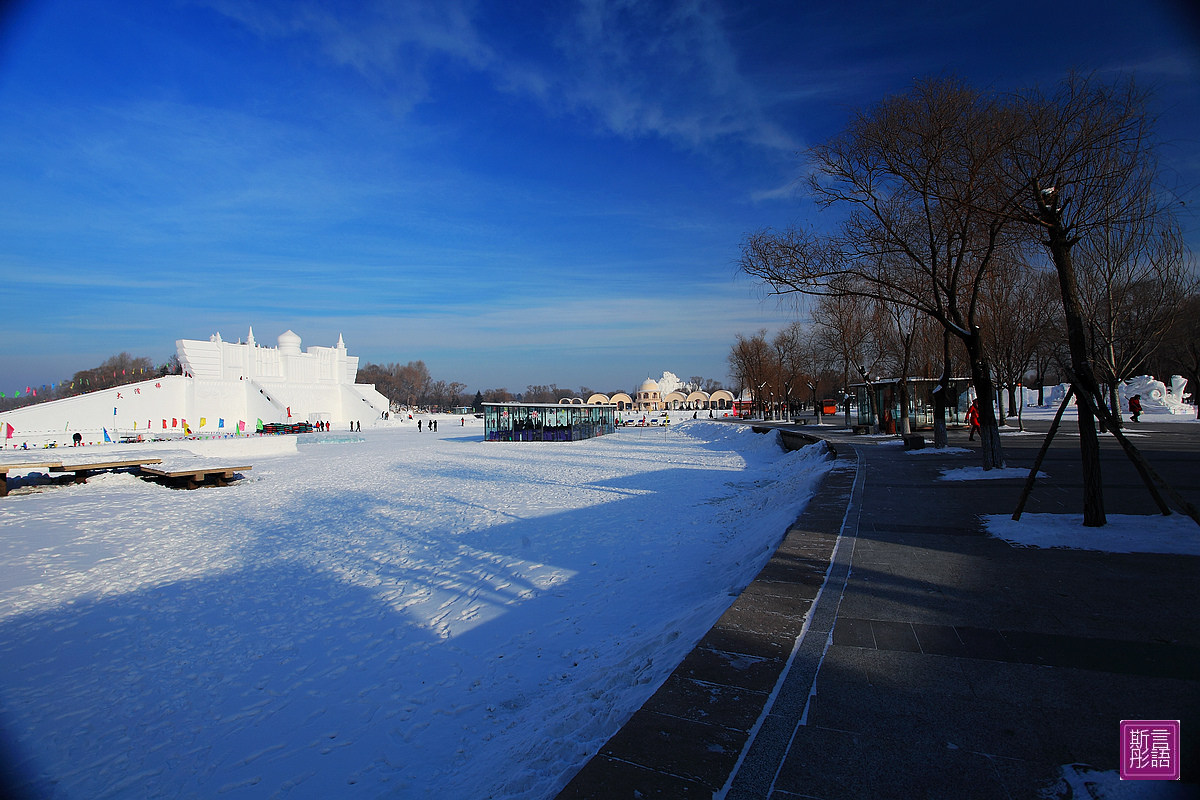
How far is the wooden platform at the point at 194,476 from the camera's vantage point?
16.9 meters

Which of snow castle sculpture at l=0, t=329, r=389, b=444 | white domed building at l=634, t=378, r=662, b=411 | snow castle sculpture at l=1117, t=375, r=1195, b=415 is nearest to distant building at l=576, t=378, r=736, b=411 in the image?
white domed building at l=634, t=378, r=662, b=411

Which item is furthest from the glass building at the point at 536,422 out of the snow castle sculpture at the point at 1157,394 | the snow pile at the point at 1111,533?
the snow castle sculpture at the point at 1157,394

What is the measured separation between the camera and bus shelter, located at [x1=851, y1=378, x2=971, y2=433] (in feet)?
80.9

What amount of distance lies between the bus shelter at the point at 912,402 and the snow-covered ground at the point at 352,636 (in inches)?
591

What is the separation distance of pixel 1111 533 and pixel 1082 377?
5.17 feet

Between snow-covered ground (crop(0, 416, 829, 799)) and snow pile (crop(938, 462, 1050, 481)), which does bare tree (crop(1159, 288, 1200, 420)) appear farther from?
snow-covered ground (crop(0, 416, 829, 799))

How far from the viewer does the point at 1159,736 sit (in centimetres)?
240

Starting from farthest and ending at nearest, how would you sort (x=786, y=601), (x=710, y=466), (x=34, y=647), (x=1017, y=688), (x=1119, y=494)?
(x=710, y=466) → (x=1119, y=494) → (x=34, y=647) → (x=786, y=601) → (x=1017, y=688)

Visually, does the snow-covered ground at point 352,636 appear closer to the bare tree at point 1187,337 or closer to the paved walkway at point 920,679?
the paved walkway at point 920,679

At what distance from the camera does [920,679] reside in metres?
2.97

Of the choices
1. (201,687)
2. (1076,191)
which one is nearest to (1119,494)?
(1076,191)

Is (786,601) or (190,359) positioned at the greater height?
(190,359)

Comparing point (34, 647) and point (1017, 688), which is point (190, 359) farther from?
point (1017, 688)

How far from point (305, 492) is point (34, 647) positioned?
34.6 feet
